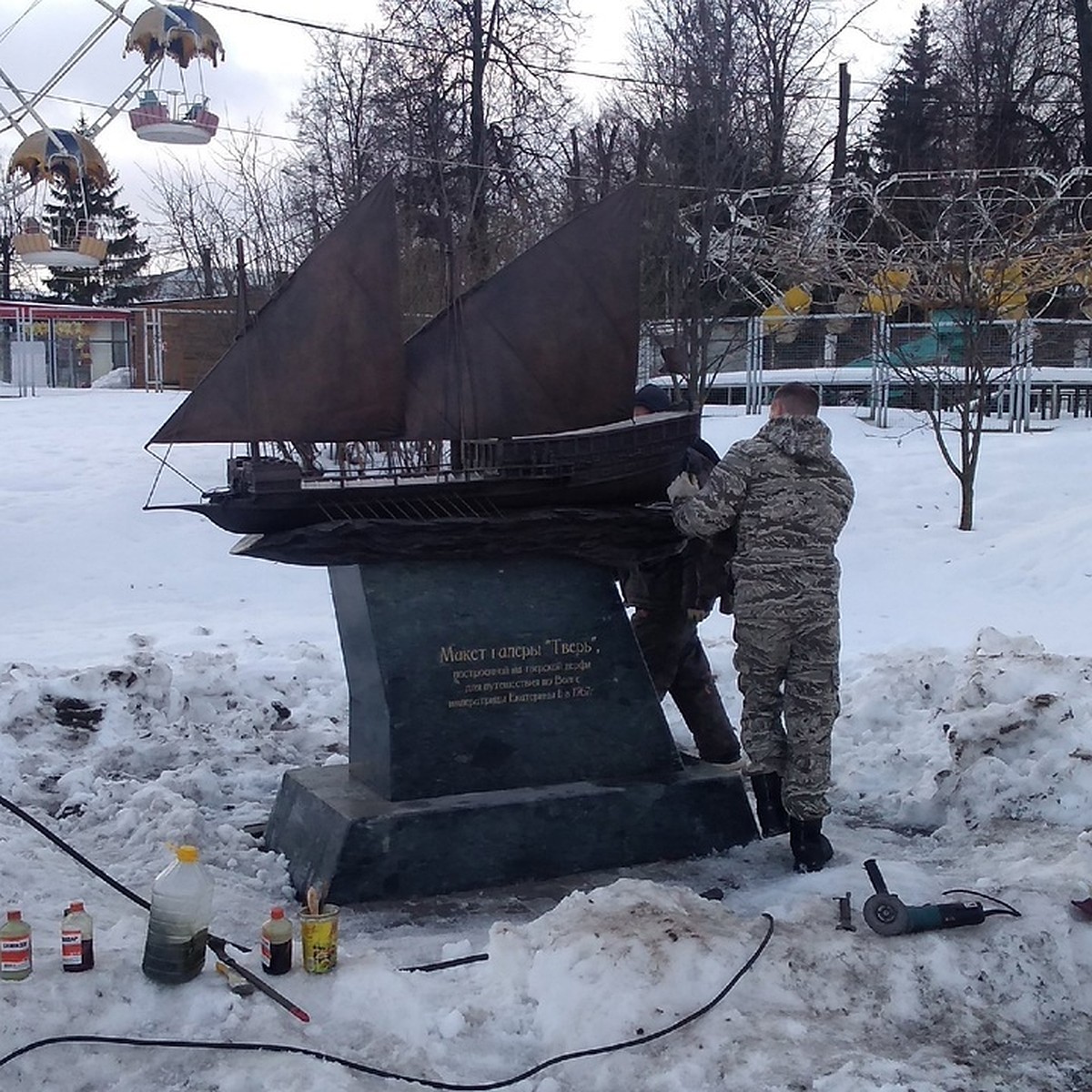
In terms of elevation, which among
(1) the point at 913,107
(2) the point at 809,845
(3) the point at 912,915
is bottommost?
(2) the point at 809,845

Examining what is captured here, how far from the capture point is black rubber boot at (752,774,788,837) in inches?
237

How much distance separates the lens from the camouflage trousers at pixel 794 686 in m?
5.53

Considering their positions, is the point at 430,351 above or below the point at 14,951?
above

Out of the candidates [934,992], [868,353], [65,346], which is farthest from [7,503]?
[65,346]

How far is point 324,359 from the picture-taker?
5.71m

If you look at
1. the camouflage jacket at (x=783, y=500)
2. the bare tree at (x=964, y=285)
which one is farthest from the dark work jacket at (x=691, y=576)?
the bare tree at (x=964, y=285)

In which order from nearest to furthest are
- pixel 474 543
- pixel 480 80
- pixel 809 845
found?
pixel 809 845, pixel 474 543, pixel 480 80

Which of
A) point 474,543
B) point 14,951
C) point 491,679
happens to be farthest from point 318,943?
point 474,543

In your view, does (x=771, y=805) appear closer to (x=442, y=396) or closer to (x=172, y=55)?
(x=442, y=396)

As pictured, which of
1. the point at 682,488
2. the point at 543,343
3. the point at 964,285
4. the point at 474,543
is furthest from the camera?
the point at 964,285

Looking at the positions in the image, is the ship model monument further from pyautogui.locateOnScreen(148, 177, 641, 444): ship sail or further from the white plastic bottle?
→ the white plastic bottle

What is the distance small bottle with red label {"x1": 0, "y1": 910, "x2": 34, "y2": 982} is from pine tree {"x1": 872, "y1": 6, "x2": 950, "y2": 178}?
32.4 meters

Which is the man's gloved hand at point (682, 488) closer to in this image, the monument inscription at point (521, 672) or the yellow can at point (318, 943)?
the monument inscription at point (521, 672)

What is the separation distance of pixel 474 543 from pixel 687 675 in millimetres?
1639
